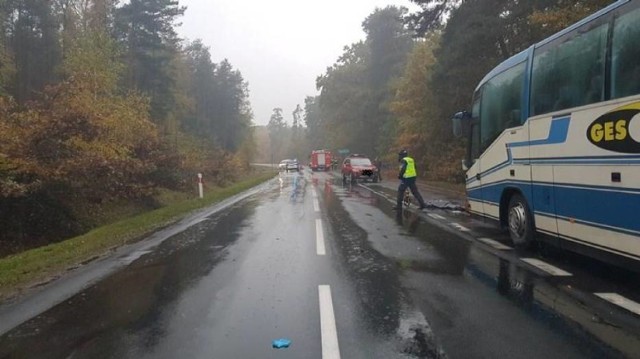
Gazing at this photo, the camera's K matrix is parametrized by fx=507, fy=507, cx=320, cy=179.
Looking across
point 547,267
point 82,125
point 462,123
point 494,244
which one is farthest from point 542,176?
point 82,125

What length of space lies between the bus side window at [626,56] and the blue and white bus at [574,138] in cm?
1

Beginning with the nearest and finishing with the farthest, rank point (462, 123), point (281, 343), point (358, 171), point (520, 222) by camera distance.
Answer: point (281, 343)
point (520, 222)
point (462, 123)
point (358, 171)

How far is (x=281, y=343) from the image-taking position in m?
4.57

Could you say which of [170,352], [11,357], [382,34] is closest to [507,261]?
[170,352]

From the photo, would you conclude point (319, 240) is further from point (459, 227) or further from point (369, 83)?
point (369, 83)

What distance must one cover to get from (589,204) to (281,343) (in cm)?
450

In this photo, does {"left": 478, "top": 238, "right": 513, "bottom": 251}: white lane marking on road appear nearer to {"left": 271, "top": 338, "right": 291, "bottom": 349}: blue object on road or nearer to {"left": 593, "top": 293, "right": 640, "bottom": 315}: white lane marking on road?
{"left": 593, "top": 293, "right": 640, "bottom": 315}: white lane marking on road

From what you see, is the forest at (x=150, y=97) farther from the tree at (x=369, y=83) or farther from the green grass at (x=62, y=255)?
the green grass at (x=62, y=255)

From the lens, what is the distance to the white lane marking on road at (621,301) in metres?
5.36

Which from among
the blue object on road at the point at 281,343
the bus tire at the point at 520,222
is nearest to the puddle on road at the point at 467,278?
the bus tire at the point at 520,222

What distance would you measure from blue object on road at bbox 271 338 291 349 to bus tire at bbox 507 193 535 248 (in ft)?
17.2

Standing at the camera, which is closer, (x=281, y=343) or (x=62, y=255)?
(x=281, y=343)

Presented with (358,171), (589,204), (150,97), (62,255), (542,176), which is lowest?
(62,255)

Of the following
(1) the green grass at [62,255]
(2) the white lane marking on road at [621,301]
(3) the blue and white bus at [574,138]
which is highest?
(3) the blue and white bus at [574,138]
